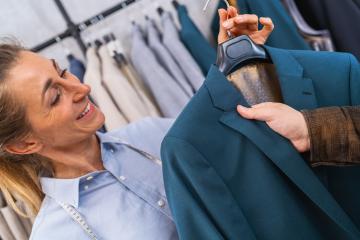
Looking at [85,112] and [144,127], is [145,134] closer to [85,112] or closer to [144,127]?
[144,127]

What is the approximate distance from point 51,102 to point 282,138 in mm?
500

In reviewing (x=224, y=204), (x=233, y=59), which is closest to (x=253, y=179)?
(x=224, y=204)

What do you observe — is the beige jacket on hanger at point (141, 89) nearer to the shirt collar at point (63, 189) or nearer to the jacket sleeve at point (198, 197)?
the shirt collar at point (63, 189)

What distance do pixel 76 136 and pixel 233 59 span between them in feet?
1.29

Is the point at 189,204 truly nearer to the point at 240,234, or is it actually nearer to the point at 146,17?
the point at 240,234

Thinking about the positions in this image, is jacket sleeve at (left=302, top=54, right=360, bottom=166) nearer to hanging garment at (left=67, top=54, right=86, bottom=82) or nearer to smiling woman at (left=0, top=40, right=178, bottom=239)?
smiling woman at (left=0, top=40, right=178, bottom=239)

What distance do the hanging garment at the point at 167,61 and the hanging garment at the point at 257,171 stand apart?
0.48 meters

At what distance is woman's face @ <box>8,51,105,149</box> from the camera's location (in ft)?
2.55

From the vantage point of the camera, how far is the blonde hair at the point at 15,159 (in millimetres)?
782

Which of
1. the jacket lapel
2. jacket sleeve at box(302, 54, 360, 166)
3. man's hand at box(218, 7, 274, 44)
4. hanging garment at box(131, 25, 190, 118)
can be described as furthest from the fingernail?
hanging garment at box(131, 25, 190, 118)

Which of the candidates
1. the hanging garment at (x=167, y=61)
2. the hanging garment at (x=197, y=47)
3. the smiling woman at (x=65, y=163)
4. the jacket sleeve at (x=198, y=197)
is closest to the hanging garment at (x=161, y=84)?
the hanging garment at (x=167, y=61)

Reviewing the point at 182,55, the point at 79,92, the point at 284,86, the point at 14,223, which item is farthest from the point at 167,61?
the point at 14,223

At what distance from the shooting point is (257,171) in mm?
703

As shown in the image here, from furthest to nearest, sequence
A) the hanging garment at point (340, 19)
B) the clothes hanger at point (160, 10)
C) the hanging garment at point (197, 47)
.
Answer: the clothes hanger at point (160, 10) → the hanging garment at point (197, 47) → the hanging garment at point (340, 19)
